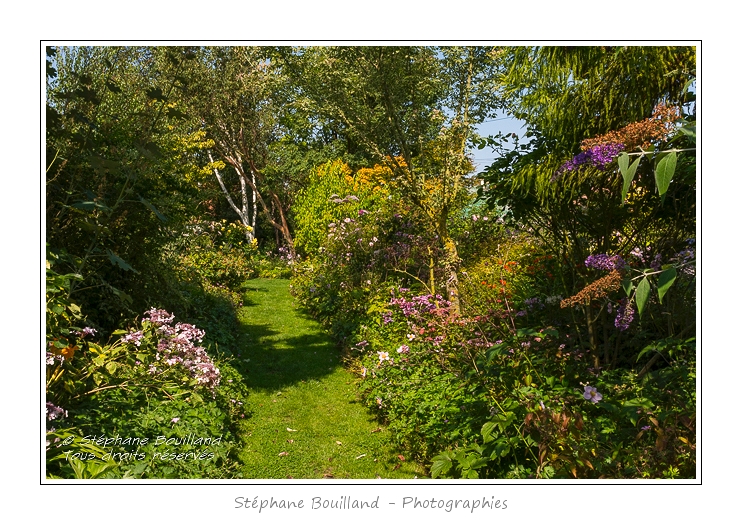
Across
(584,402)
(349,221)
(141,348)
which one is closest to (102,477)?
(141,348)

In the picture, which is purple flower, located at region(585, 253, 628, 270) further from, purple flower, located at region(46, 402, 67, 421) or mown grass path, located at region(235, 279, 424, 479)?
purple flower, located at region(46, 402, 67, 421)

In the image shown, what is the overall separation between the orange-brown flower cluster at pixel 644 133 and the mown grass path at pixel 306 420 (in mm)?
2296

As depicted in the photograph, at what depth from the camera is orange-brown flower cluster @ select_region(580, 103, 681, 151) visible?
2846mm

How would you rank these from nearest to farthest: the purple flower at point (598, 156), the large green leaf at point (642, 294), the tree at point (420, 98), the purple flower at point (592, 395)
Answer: the large green leaf at point (642, 294) → the purple flower at point (592, 395) → the purple flower at point (598, 156) → the tree at point (420, 98)

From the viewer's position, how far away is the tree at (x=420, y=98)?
5.93 metres

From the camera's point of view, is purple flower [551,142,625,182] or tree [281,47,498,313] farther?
tree [281,47,498,313]

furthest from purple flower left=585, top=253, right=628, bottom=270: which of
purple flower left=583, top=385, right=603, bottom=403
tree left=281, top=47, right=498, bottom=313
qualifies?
tree left=281, top=47, right=498, bottom=313

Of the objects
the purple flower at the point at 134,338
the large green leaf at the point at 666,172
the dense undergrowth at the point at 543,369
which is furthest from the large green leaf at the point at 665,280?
the purple flower at the point at 134,338

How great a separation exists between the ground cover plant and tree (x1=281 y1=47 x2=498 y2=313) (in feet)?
0.10

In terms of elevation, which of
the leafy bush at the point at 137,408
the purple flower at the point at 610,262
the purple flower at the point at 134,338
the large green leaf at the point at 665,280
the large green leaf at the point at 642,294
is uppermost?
the purple flower at the point at 610,262

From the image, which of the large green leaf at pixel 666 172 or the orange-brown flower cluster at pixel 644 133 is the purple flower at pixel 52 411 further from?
the orange-brown flower cluster at pixel 644 133

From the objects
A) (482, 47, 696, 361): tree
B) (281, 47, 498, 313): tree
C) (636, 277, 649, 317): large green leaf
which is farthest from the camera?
(281, 47, 498, 313): tree
